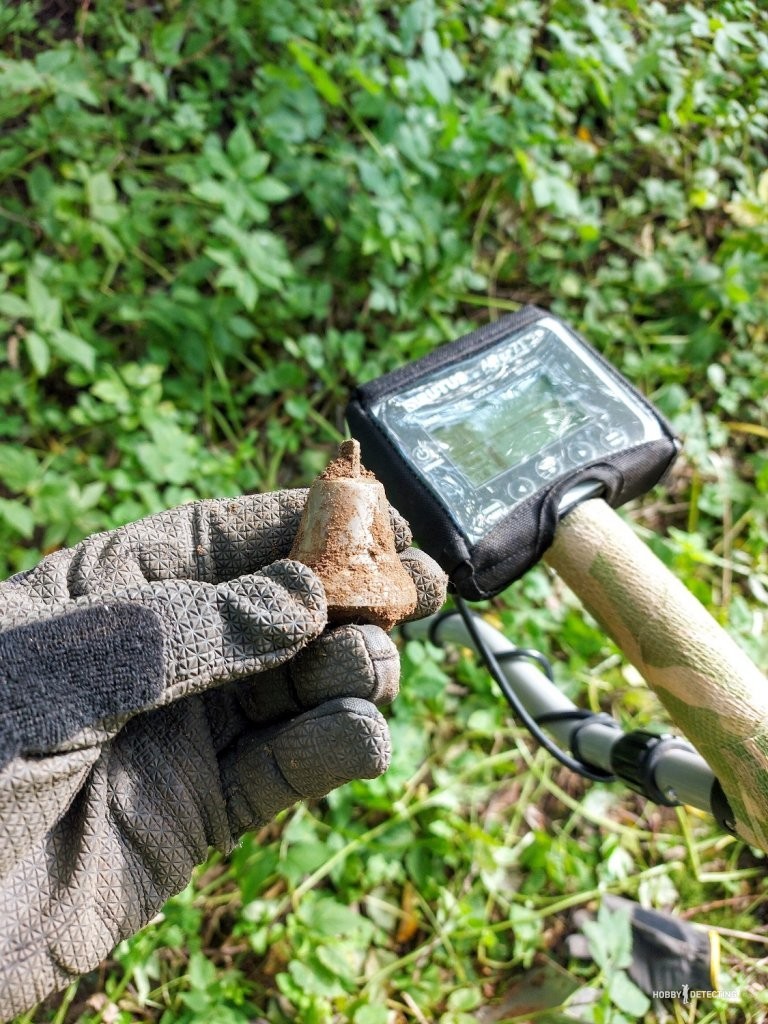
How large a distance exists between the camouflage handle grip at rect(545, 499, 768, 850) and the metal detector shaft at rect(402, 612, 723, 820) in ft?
0.23

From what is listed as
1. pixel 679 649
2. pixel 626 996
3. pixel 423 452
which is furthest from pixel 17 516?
pixel 626 996

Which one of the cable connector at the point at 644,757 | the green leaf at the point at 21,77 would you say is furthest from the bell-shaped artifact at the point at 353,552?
the green leaf at the point at 21,77

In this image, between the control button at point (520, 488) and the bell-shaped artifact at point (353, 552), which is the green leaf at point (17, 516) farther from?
the control button at point (520, 488)

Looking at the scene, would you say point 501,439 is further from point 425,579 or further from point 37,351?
point 37,351

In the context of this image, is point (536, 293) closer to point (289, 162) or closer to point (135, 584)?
point (289, 162)

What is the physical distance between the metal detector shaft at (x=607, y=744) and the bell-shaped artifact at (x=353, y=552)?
18.6 inches

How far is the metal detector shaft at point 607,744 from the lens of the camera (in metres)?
1.38

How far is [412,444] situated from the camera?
1541mm

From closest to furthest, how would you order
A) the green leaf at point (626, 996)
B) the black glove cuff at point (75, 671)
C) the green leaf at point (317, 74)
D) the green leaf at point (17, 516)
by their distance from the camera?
the black glove cuff at point (75, 671)
the green leaf at point (626, 996)
the green leaf at point (17, 516)
the green leaf at point (317, 74)

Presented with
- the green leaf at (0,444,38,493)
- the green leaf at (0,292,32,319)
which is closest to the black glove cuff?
the green leaf at (0,444,38,493)

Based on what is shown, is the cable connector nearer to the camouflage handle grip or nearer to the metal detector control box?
the camouflage handle grip

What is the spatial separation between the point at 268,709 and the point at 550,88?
217 centimetres

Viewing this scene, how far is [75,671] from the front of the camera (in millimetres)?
1117

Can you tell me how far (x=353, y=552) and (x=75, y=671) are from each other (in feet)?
1.38
